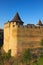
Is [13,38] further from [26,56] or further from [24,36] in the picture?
[26,56]

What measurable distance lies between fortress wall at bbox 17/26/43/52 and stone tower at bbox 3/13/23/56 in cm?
52

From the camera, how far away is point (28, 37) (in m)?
27.4

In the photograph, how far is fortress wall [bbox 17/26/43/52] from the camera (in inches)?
1072

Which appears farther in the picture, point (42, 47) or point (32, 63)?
point (42, 47)

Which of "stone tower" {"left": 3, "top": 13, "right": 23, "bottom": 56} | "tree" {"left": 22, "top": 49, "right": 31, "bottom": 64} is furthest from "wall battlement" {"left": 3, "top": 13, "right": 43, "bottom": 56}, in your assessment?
"tree" {"left": 22, "top": 49, "right": 31, "bottom": 64}

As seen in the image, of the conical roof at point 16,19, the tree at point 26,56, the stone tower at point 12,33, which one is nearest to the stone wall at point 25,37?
the stone tower at point 12,33

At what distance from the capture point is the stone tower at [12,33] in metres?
27.6

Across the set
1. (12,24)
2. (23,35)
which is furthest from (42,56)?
(12,24)

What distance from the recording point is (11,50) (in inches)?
1126

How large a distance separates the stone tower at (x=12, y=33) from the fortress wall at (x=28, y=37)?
1.69 ft

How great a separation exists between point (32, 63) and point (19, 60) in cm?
173

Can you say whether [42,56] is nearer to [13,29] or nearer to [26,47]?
[26,47]

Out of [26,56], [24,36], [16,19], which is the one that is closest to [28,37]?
[24,36]

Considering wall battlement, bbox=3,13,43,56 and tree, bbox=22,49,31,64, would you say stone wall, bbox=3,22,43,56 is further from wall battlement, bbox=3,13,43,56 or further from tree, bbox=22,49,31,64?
tree, bbox=22,49,31,64
